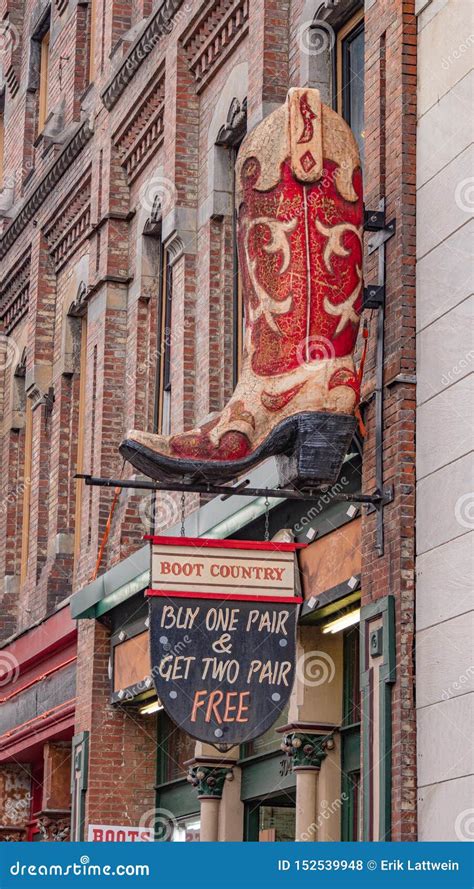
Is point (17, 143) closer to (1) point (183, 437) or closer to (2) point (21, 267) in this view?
(2) point (21, 267)

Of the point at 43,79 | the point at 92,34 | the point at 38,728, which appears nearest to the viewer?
the point at 38,728

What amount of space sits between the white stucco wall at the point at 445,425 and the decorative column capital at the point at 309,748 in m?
2.35

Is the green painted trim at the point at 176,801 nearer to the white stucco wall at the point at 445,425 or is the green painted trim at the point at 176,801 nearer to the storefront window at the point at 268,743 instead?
the storefront window at the point at 268,743

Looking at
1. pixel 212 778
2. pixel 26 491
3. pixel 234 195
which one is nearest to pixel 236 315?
pixel 234 195

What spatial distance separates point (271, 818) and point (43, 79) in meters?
14.5

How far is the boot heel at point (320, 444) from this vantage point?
12469 millimetres

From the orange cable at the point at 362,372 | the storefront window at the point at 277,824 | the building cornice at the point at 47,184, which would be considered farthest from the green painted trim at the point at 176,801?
the building cornice at the point at 47,184

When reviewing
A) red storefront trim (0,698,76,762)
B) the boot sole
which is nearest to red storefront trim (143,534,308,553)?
the boot sole

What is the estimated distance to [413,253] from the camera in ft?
41.3

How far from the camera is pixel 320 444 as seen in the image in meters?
12.5

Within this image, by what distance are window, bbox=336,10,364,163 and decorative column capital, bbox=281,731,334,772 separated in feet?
16.4

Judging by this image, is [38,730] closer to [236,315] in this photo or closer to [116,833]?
[116,833]

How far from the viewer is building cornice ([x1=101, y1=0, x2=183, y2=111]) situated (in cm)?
1939
